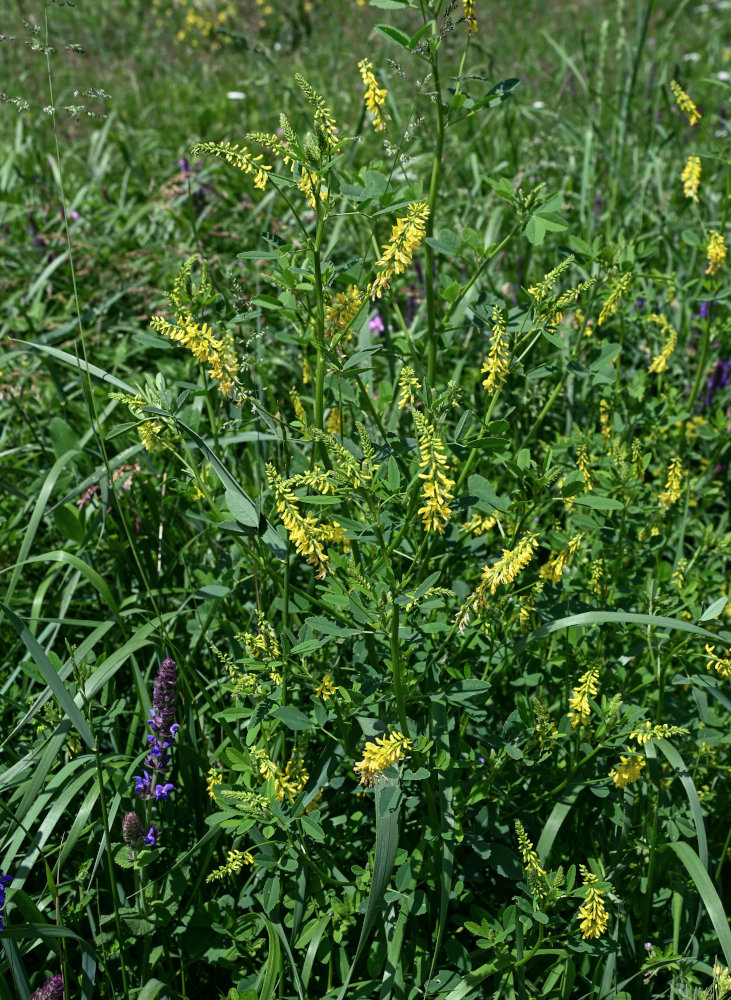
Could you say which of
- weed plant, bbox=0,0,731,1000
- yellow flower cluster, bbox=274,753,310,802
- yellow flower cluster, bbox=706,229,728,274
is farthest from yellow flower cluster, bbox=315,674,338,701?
yellow flower cluster, bbox=706,229,728,274

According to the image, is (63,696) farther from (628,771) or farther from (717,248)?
(717,248)

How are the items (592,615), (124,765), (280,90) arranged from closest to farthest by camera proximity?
(592,615), (124,765), (280,90)

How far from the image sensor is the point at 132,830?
1.53 metres

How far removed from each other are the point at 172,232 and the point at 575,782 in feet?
9.81

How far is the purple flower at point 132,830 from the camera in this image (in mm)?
1516

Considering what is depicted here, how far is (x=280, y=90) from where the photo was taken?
540 centimetres

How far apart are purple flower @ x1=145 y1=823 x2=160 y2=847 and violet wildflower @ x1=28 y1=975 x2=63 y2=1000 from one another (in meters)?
0.26

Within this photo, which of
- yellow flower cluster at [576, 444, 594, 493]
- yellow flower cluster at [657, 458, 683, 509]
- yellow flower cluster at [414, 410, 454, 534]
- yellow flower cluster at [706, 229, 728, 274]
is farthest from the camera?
yellow flower cluster at [706, 229, 728, 274]

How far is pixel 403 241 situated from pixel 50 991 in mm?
1312

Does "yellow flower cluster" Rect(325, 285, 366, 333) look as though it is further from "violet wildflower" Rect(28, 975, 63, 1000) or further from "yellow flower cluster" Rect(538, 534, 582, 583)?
"violet wildflower" Rect(28, 975, 63, 1000)

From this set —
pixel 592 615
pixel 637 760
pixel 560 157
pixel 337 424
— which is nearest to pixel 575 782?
pixel 637 760

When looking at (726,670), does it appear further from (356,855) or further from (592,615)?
(356,855)

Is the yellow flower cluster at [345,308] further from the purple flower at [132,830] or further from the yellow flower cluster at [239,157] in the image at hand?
the purple flower at [132,830]

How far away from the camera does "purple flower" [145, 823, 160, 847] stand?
159 cm
